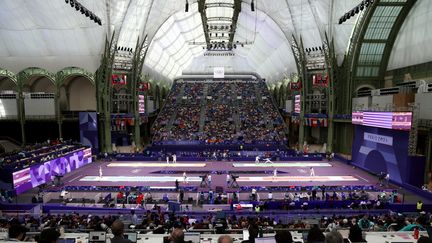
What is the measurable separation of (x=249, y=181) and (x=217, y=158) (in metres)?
10.3

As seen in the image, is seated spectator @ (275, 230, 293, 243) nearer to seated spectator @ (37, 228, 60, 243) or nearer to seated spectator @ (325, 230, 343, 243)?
seated spectator @ (325, 230, 343, 243)

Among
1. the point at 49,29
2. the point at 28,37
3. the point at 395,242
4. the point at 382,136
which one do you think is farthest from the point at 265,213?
the point at 28,37

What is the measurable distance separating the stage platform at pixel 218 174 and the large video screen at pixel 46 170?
0.90m

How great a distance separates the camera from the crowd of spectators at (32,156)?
24.8 m

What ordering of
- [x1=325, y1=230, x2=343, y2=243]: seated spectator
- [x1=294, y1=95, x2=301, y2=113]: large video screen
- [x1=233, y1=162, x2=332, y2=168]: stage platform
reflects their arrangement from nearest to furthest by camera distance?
[x1=325, y1=230, x2=343, y2=243]: seated spectator < [x1=233, y1=162, x2=332, y2=168]: stage platform < [x1=294, y1=95, x2=301, y2=113]: large video screen

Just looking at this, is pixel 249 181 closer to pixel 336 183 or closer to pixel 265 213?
pixel 336 183

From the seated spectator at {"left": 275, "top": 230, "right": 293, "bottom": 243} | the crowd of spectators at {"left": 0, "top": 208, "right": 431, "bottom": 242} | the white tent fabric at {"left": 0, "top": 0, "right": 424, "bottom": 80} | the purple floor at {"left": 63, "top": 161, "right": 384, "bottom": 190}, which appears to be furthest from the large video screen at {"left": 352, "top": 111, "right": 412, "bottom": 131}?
the seated spectator at {"left": 275, "top": 230, "right": 293, "bottom": 243}

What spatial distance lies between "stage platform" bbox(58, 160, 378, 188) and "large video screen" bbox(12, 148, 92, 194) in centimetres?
90

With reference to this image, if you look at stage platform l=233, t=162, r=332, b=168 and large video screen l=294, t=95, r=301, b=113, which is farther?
large video screen l=294, t=95, r=301, b=113

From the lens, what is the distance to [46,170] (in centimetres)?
2742

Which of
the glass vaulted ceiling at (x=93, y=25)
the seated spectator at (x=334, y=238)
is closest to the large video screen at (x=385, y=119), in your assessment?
the glass vaulted ceiling at (x=93, y=25)

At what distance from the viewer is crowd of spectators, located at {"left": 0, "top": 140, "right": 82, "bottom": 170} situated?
81.4 ft

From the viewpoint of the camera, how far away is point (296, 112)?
4834 cm

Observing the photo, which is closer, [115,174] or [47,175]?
[47,175]
